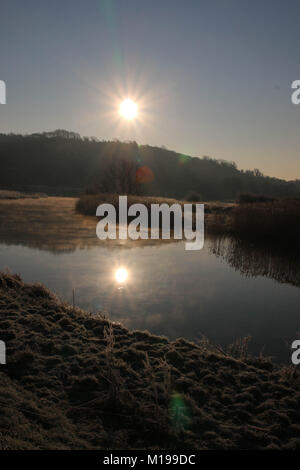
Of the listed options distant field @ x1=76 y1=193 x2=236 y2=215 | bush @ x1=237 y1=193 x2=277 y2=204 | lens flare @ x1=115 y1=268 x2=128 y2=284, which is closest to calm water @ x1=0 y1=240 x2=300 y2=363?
lens flare @ x1=115 y1=268 x2=128 y2=284

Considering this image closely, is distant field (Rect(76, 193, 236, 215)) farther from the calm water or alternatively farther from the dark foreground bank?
the dark foreground bank

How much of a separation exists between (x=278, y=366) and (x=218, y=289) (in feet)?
11.7

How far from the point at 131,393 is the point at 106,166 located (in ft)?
275

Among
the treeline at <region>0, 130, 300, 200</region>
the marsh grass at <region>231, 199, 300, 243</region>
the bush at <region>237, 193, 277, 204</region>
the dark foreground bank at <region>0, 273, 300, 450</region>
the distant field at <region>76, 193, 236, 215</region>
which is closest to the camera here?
the dark foreground bank at <region>0, 273, 300, 450</region>

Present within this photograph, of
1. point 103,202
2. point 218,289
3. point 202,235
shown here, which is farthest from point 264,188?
point 218,289

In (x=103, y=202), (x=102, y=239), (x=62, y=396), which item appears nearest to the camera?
(x=62, y=396)

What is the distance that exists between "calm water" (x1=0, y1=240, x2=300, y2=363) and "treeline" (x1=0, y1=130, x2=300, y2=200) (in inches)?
2851

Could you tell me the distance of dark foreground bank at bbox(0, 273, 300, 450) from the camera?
120 inches

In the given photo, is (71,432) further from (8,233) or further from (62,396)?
(8,233)

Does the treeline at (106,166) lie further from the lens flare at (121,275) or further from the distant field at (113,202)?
the lens flare at (121,275)

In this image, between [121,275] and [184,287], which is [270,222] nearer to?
[184,287]

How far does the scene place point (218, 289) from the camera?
8172mm

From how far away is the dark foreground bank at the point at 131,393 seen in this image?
3049mm
